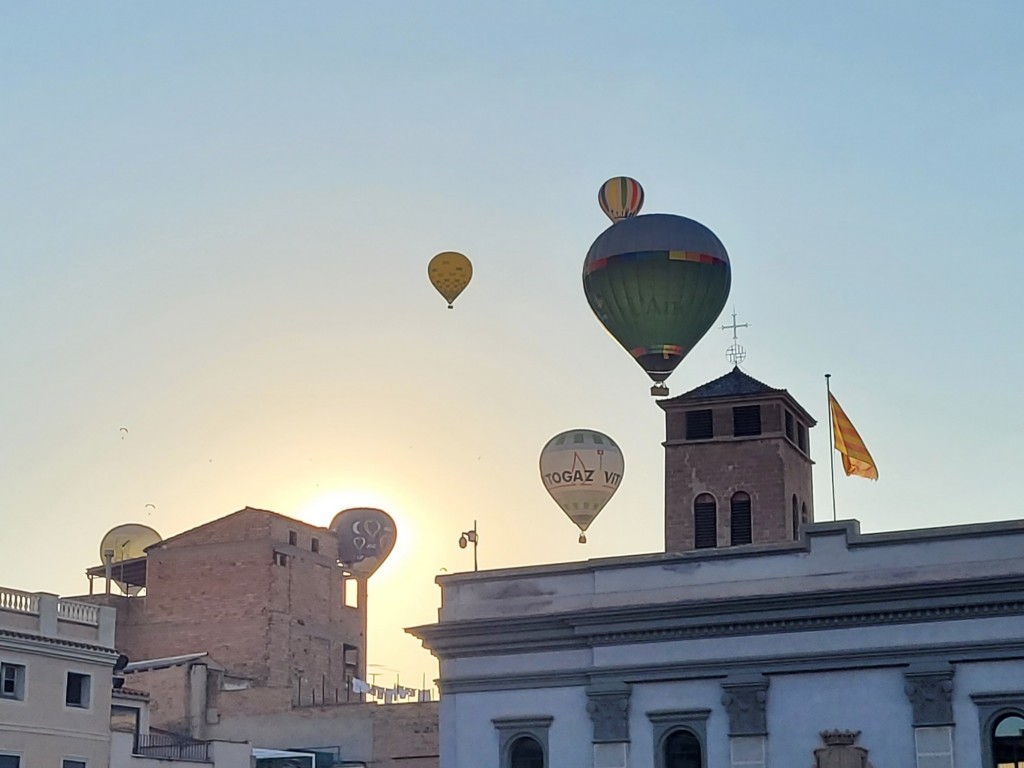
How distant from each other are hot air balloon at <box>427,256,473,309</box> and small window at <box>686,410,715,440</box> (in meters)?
9.38

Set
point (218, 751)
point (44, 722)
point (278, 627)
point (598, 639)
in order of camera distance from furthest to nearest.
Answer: point (278, 627), point (218, 751), point (44, 722), point (598, 639)

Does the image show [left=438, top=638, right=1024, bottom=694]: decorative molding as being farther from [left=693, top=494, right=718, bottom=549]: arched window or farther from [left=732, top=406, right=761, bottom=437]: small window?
[left=732, top=406, right=761, bottom=437]: small window

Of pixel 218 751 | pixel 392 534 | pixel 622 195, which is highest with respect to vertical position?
pixel 622 195

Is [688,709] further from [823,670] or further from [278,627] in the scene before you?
[278,627]

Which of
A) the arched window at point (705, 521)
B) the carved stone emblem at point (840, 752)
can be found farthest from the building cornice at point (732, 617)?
the arched window at point (705, 521)

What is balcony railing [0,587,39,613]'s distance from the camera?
46.0 metres

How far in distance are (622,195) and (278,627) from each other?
87.6 feet

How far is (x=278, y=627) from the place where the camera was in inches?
2835

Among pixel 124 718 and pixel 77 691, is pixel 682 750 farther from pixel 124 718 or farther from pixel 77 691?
pixel 124 718

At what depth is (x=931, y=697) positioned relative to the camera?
1260 inches

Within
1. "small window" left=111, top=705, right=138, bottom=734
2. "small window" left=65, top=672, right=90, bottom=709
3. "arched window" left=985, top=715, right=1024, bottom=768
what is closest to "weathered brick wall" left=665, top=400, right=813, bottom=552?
"small window" left=111, top=705, right=138, bottom=734

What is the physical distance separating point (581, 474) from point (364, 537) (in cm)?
2966

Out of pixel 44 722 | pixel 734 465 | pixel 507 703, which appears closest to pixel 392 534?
pixel 734 465

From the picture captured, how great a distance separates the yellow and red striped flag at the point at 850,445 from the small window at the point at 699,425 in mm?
15621
